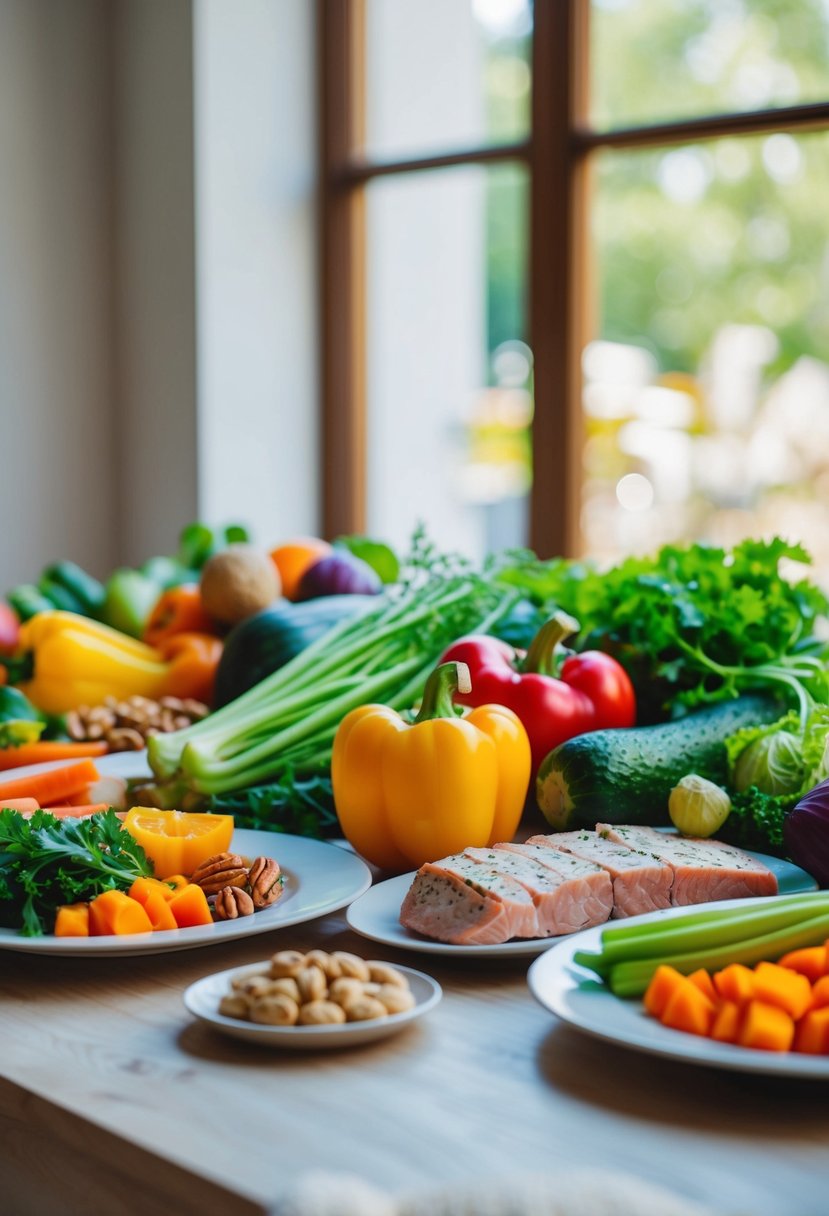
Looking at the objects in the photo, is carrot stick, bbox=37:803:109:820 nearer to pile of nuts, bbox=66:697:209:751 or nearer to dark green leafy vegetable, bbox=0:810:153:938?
dark green leafy vegetable, bbox=0:810:153:938

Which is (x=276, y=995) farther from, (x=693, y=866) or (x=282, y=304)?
(x=282, y=304)

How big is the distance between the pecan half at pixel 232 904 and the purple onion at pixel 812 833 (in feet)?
1.45

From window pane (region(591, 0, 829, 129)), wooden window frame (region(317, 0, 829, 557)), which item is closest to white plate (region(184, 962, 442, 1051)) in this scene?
wooden window frame (region(317, 0, 829, 557))

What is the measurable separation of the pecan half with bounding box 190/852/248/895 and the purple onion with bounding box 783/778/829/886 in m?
0.45

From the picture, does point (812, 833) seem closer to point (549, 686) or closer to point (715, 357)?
point (549, 686)

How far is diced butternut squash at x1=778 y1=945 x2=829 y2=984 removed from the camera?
0.80m

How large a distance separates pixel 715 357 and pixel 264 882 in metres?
2.48

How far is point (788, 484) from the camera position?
2863mm

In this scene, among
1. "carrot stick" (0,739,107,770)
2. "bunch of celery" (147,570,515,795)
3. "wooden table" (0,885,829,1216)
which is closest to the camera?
"wooden table" (0,885,829,1216)

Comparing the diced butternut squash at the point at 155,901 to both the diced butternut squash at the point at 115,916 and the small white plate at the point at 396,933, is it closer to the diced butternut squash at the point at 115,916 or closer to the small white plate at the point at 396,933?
the diced butternut squash at the point at 115,916

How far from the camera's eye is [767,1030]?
0.75 metres

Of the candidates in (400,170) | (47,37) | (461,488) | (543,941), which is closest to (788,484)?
(461,488)

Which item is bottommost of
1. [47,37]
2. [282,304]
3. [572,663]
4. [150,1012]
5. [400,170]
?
[150,1012]

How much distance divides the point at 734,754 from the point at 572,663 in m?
0.21
